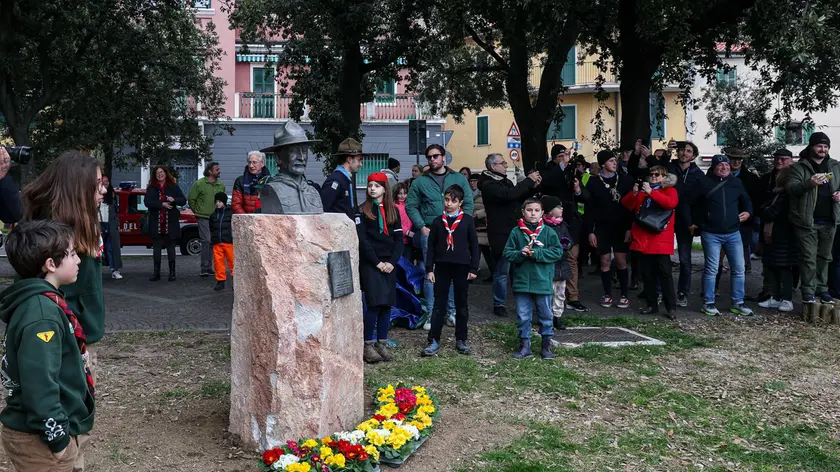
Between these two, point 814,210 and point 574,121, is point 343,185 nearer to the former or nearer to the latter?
point 814,210

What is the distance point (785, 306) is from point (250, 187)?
6.88 meters

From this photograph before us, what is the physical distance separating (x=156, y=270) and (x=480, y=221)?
17.5 ft

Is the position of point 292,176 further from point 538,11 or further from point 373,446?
point 538,11

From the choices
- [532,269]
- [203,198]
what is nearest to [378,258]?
[532,269]

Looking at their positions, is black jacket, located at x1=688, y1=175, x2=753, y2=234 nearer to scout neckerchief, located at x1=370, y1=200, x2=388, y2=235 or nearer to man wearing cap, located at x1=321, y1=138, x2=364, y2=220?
scout neckerchief, located at x1=370, y1=200, x2=388, y2=235

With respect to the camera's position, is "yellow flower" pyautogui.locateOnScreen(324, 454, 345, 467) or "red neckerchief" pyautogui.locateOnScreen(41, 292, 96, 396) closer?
"red neckerchief" pyautogui.locateOnScreen(41, 292, 96, 396)

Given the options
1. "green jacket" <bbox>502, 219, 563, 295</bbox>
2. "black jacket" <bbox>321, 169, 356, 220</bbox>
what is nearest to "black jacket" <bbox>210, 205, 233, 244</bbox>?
"black jacket" <bbox>321, 169, 356, 220</bbox>

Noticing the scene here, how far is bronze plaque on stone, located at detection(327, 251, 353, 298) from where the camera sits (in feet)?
17.5

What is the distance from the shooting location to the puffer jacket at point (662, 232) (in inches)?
382

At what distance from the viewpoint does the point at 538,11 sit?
37.2 ft

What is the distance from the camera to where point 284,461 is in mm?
4648

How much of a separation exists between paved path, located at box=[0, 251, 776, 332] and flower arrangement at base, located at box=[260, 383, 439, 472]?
4053 millimetres

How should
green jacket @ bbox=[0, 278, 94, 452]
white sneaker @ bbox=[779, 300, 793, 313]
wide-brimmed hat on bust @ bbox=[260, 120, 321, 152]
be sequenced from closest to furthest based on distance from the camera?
green jacket @ bbox=[0, 278, 94, 452]
wide-brimmed hat on bust @ bbox=[260, 120, 321, 152]
white sneaker @ bbox=[779, 300, 793, 313]

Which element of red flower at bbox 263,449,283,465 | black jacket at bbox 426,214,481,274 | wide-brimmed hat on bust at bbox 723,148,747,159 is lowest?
red flower at bbox 263,449,283,465
